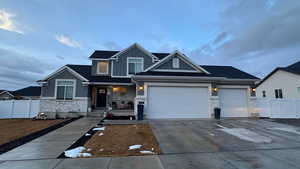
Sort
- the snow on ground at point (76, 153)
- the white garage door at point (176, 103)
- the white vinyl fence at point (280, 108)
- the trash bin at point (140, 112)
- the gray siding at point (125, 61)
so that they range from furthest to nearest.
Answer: the gray siding at point (125, 61), the white vinyl fence at point (280, 108), the white garage door at point (176, 103), the trash bin at point (140, 112), the snow on ground at point (76, 153)

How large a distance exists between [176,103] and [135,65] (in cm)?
654

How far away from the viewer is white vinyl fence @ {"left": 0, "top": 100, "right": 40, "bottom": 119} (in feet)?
42.3

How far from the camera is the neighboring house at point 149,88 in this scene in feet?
37.6

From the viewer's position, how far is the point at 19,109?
42.5 feet

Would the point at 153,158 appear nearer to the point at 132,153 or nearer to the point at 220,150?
the point at 132,153

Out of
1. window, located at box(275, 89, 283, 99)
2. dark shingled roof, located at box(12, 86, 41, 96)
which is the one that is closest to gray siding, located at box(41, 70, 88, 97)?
dark shingled roof, located at box(12, 86, 41, 96)

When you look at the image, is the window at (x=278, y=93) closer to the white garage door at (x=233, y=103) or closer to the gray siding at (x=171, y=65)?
the white garage door at (x=233, y=103)

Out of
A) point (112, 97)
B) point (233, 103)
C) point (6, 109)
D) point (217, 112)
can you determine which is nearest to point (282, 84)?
point (233, 103)

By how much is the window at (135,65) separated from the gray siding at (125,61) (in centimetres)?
34

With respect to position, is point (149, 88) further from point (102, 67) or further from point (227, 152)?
point (227, 152)

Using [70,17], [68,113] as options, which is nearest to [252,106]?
[68,113]

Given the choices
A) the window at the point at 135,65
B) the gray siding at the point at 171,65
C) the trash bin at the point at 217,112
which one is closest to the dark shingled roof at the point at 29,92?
the window at the point at 135,65

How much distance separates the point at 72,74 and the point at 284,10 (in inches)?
962

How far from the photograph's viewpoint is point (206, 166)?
12.0ft
